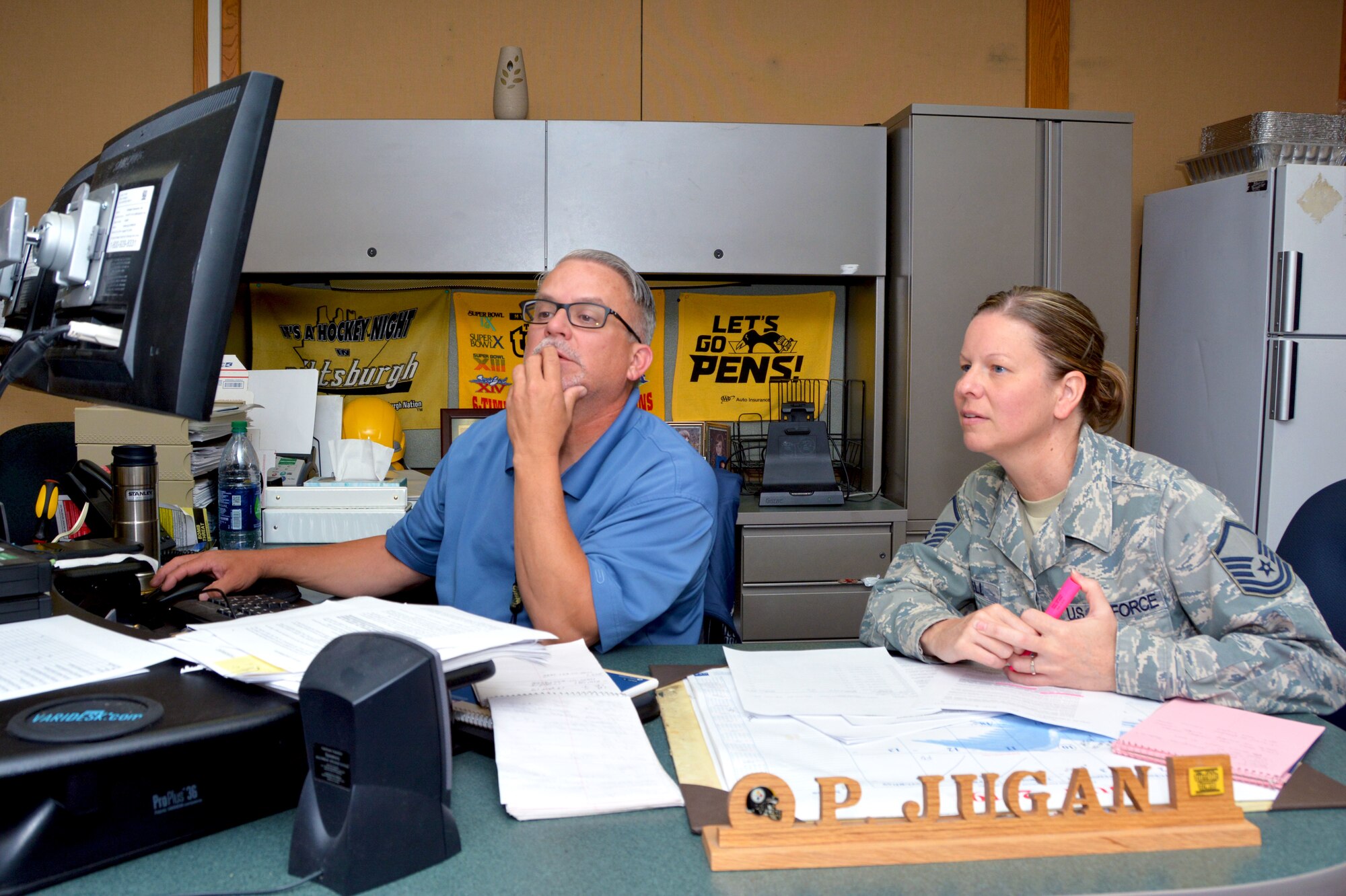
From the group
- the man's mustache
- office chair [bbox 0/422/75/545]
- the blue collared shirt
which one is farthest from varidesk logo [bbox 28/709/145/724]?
office chair [bbox 0/422/75/545]

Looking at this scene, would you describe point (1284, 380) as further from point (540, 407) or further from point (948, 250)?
point (540, 407)

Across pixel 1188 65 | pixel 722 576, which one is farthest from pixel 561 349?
pixel 1188 65

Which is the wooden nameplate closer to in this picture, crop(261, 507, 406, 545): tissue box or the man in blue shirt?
the man in blue shirt

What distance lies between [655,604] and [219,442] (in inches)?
59.4

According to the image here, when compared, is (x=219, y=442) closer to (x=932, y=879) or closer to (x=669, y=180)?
(x=669, y=180)

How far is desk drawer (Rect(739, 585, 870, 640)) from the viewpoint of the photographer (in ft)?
8.62

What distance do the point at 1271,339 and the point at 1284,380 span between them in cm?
12

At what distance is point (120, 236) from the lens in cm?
92

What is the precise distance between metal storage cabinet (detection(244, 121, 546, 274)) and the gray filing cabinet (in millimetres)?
1000

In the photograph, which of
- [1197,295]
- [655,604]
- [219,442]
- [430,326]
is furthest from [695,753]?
[1197,295]

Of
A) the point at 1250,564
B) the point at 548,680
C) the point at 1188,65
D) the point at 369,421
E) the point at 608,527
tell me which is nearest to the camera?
the point at 548,680

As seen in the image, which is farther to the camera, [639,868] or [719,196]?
[719,196]

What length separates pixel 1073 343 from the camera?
147cm

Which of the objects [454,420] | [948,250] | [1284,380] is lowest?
[454,420]
